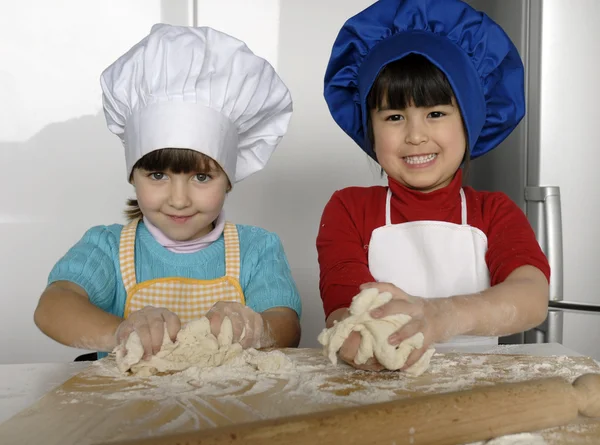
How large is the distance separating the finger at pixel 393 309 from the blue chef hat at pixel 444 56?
0.41 m

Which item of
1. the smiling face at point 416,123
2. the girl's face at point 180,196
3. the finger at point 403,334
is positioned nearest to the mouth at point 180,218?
the girl's face at point 180,196

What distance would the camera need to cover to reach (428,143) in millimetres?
1054

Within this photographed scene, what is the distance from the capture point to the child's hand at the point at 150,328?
0.77 metres

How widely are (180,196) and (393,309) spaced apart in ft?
1.38

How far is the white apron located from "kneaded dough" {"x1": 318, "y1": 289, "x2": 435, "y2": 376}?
392mm

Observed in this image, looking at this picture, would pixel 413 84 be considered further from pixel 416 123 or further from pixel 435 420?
pixel 435 420

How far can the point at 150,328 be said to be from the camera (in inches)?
31.2

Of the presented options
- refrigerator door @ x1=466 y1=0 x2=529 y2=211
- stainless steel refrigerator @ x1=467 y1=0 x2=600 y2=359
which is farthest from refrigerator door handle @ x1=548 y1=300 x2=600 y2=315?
refrigerator door @ x1=466 y1=0 x2=529 y2=211

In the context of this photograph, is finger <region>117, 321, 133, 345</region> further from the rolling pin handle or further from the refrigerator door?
the refrigerator door

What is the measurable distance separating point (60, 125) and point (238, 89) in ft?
3.26

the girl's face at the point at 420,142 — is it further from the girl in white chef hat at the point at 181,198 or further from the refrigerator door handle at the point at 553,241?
the refrigerator door handle at the point at 553,241

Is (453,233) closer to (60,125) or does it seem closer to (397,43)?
(397,43)

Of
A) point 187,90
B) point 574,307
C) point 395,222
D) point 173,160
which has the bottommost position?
point 574,307

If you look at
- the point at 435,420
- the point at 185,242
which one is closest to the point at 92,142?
the point at 185,242
